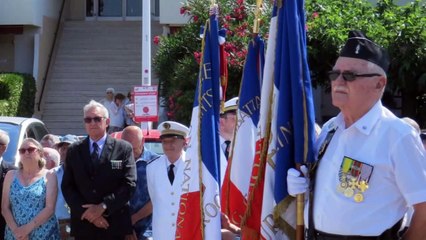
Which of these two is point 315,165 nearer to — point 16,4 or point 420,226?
Answer: point 420,226

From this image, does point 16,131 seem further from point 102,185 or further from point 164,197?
point 164,197

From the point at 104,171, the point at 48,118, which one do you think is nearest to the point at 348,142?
the point at 104,171

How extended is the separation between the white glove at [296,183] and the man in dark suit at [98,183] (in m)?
2.56

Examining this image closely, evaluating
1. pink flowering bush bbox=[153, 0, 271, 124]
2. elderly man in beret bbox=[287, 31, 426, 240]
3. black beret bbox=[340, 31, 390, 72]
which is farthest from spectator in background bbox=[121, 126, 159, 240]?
pink flowering bush bbox=[153, 0, 271, 124]

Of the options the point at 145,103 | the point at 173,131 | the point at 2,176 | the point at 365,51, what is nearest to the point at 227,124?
the point at 173,131

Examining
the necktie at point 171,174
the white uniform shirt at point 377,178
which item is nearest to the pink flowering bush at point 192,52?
the necktie at point 171,174

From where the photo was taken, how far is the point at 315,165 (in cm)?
405

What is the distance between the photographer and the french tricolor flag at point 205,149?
520cm

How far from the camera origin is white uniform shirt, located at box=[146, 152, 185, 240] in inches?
244

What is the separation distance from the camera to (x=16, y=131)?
967 cm

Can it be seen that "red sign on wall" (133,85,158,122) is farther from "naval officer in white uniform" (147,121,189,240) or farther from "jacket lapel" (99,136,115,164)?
"naval officer in white uniform" (147,121,189,240)

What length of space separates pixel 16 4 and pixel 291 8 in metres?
17.0

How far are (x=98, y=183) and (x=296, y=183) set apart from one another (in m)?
2.74

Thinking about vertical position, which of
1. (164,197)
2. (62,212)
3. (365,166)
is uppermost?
(365,166)
